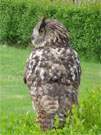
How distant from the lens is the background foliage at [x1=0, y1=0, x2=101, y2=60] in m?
19.7

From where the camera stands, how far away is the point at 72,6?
69.3ft

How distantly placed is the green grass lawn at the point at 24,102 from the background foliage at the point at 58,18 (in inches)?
33.3

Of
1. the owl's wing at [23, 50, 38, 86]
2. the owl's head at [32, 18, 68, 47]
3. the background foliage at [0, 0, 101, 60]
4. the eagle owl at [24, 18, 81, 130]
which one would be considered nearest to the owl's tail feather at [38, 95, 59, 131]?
the eagle owl at [24, 18, 81, 130]

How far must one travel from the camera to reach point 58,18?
20.9 m

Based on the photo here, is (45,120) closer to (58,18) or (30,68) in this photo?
(30,68)

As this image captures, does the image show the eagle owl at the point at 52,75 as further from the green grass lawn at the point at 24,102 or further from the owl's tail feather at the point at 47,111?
the green grass lawn at the point at 24,102

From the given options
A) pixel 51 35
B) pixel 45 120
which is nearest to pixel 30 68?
pixel 51 35

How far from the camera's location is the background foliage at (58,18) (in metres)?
19.7

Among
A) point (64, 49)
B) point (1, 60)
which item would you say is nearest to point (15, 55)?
point (1, 60)

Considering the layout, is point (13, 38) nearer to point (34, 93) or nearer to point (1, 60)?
point (1, 60)

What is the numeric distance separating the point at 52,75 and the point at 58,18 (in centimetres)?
1510

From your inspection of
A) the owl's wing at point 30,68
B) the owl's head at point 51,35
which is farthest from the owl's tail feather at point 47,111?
the owl's head at point 51,35

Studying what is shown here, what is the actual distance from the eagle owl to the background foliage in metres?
13.4

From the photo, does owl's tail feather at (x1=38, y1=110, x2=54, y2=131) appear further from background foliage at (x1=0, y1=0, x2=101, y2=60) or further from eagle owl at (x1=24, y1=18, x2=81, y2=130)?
background foliage at (x1=0, y1=0, x2=101, y2=60)
